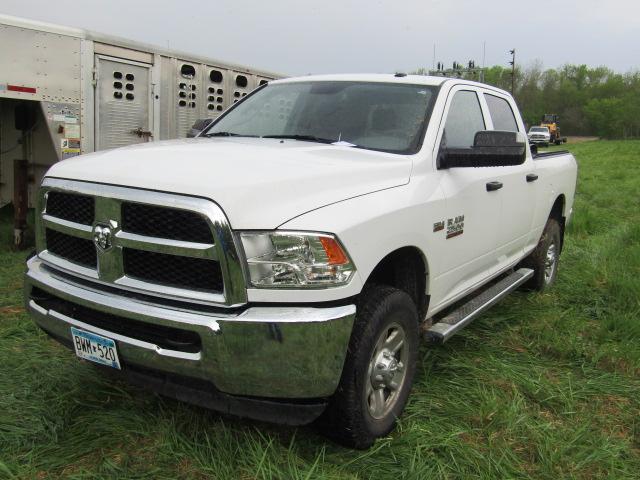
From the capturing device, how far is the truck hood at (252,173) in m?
2.34

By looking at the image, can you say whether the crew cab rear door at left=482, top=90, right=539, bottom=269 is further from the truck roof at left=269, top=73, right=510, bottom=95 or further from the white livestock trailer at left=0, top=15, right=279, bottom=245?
the white livestock trailer at left=0, top=15, right=279, bottom=245

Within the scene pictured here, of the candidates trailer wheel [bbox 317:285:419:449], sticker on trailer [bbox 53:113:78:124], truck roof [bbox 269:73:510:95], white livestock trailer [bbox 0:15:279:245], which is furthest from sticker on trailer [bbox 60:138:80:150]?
trailer wheel [bbox 317:285:419:449]

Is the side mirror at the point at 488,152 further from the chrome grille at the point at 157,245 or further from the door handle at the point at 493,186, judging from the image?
the chrome grille at the point at 157,245

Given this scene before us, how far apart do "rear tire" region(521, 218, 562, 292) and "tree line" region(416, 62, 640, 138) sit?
69.5 metres

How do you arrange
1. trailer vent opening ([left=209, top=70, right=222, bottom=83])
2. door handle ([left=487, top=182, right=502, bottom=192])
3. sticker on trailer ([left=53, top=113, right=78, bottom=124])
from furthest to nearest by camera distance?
trailer vent opening ([left=209, top=70, right=222, bottom=83]) → sticker on trailer ([left=53, top=113, right=78, bottom=124]) → door handle ([left=487, top=182, right=502, bottom=192])

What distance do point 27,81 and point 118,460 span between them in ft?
16.1

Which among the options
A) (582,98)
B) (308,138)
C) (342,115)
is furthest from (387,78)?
(582,98)

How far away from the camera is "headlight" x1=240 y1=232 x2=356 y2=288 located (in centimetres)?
231

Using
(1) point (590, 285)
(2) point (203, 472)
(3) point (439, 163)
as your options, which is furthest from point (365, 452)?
(1) point (590, 285)

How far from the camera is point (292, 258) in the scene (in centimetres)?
234

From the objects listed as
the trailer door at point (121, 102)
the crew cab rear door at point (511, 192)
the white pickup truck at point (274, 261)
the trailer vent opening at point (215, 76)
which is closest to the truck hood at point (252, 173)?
the white pickup truck at point (274, 261)

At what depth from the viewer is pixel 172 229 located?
7.88 feet

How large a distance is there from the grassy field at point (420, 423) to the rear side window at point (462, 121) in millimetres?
1357

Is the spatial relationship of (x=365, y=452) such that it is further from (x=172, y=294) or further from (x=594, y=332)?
(x=594, y=332)
